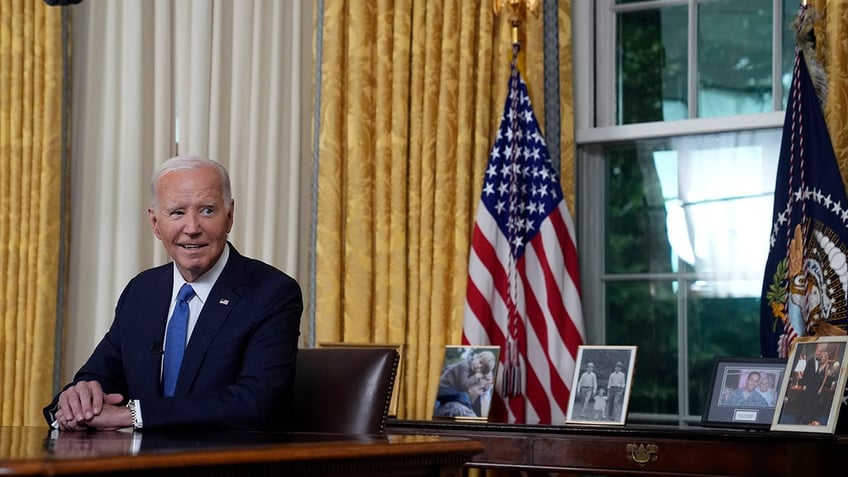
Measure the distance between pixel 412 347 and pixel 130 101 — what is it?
5.39 feet

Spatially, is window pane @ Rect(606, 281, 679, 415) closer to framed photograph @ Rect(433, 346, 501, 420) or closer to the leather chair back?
framed photograph @ Rect(433, 346, 501, 420)

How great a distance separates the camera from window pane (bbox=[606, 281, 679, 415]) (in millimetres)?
4641

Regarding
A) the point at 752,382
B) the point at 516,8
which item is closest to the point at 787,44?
the point at 516,8

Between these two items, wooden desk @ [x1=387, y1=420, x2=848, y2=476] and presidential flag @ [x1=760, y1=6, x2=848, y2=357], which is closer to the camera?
wooden desk @ [x1=387, y1=420, x2=848, y2=476]

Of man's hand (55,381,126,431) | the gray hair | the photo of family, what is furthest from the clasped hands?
the photo of family

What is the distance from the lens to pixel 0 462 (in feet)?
4.83

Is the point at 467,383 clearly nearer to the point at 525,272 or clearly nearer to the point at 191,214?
the point at 525,272

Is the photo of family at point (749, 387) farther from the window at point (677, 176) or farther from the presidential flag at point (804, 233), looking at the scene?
the window at point (677, 176)

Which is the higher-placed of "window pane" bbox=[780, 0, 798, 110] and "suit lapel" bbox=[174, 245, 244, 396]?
"window pane" bbox=[780, 0, 798, 110]

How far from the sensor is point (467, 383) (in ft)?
14.1

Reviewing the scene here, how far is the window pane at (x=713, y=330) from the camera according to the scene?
4.50 meters

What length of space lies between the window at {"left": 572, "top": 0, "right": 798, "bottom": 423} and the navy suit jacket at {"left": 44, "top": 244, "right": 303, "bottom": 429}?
6.88 ft

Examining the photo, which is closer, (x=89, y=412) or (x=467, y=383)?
(x=89, y=412)

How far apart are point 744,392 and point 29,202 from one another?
122 inches
